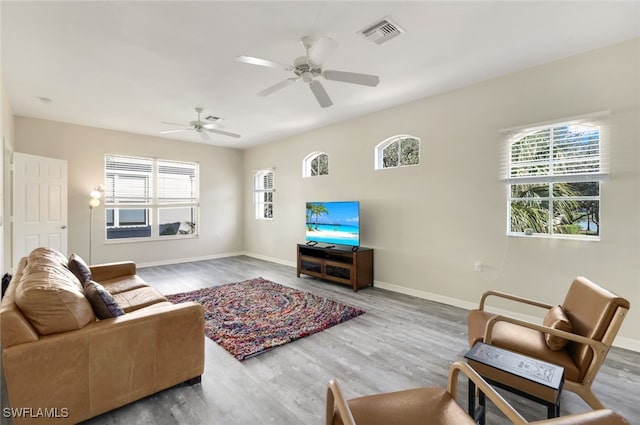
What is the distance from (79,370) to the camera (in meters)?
1.73

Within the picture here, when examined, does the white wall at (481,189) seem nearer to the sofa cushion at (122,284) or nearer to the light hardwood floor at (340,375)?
the light hardwood floor at (340,375)

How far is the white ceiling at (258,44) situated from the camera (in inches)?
91.4

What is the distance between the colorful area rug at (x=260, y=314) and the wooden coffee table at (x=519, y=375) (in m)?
1.74

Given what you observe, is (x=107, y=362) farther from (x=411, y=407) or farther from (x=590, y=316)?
(x=590, y=316)

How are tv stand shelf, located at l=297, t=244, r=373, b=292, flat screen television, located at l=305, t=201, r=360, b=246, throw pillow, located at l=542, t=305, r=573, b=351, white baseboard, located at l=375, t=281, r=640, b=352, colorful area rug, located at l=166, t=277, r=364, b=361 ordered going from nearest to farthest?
throw pillow, located at l=542, t=305, r=573, b=351 < white baseboard, located at l=375, t=281, r=640, b=352 < colorful area rug, located at l=166, t=277, r=364, b=361 < tv stand shelf, located at l=297, t=244, r=373, b=292 < flat screen television, located at l=305, t=201, r=360, b=246

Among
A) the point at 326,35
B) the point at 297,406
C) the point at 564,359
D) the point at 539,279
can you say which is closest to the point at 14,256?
the point at 297,406

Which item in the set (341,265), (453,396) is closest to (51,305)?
(453,396)

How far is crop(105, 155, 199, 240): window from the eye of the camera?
6160 millimetres

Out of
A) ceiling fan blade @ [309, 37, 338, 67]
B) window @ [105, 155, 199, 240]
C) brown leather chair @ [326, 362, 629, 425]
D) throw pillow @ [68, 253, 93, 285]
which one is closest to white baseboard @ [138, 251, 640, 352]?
window @ [105, 155, 199, 240]

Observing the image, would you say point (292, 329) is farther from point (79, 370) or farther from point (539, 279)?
point (539, 279)

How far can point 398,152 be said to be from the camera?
4.69m

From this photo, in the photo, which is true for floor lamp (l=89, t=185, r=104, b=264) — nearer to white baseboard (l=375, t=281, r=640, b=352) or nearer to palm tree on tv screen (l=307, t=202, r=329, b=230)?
palm tree on tv screen (l=307, t=202, r=329, b=230)

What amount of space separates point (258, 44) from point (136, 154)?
4.85 m

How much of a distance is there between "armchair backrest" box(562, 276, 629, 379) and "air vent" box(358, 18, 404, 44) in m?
2.43
